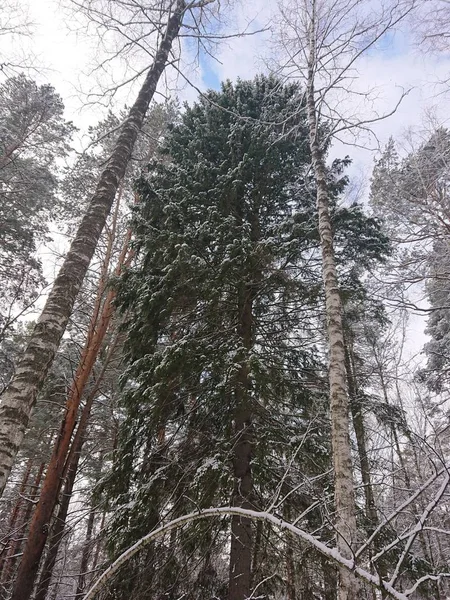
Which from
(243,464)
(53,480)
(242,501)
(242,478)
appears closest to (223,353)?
(243,464)

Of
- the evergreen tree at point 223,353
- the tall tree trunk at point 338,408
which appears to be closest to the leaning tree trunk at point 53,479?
the evergreen tree at point 223,353

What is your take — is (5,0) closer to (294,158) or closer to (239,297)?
(294,158)

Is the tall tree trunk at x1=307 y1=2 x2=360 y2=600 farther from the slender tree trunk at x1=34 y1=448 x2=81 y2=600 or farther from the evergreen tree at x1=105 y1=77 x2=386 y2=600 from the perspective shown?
the slender tree trunk at x1=34 y1=448 x2=81 y2=600

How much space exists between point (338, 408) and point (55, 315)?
3.10 m

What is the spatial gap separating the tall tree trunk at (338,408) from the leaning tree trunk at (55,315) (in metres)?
2.51

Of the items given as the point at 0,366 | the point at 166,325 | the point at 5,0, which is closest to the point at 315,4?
the point at 5,0

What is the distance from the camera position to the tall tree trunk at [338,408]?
2902 mm

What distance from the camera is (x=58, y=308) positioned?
345 cm

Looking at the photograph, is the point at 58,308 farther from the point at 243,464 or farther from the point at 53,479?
the point at 53,479

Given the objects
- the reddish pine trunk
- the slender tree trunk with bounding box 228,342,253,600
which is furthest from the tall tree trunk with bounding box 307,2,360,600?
the reddish pine trunk

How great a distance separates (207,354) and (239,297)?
127 cm

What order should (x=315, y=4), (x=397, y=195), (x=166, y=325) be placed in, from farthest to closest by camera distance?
(x=397, y=195) → (x=315, y=4) → (x=166, y=325)

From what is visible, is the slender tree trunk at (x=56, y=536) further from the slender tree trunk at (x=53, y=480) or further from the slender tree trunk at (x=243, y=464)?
the slender tree trunk at (x=243, y=464)

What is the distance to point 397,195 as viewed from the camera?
10.1 meters
